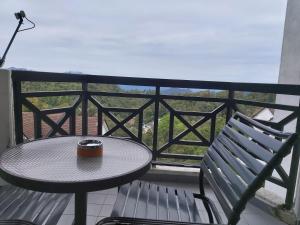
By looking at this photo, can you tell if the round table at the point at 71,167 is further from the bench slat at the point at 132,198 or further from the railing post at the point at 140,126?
the railing post at the point at 140,126

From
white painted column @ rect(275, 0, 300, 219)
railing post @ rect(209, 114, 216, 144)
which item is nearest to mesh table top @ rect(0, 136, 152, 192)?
railing post @ rect(209, 114, 216, 144)

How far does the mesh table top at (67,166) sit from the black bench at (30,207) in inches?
8.8

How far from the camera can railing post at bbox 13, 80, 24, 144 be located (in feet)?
8.03

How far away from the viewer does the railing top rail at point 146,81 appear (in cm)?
239

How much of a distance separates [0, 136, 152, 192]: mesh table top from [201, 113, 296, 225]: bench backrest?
396 millimetres

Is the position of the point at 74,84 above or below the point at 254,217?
above

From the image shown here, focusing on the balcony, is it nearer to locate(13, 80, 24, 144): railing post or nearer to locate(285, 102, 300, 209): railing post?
locate(13, 80, 24, 144): railing post

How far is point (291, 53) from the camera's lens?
2.86 metres

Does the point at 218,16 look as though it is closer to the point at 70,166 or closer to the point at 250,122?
the point at 250,122

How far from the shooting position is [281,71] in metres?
3.06

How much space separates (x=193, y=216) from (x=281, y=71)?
2418mm

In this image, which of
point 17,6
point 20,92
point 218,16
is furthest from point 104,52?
point 20,92

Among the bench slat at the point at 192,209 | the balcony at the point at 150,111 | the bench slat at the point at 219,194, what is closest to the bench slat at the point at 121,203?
the bench slat at the point at 192,209

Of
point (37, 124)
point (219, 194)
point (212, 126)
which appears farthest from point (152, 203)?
point (37, 124)
